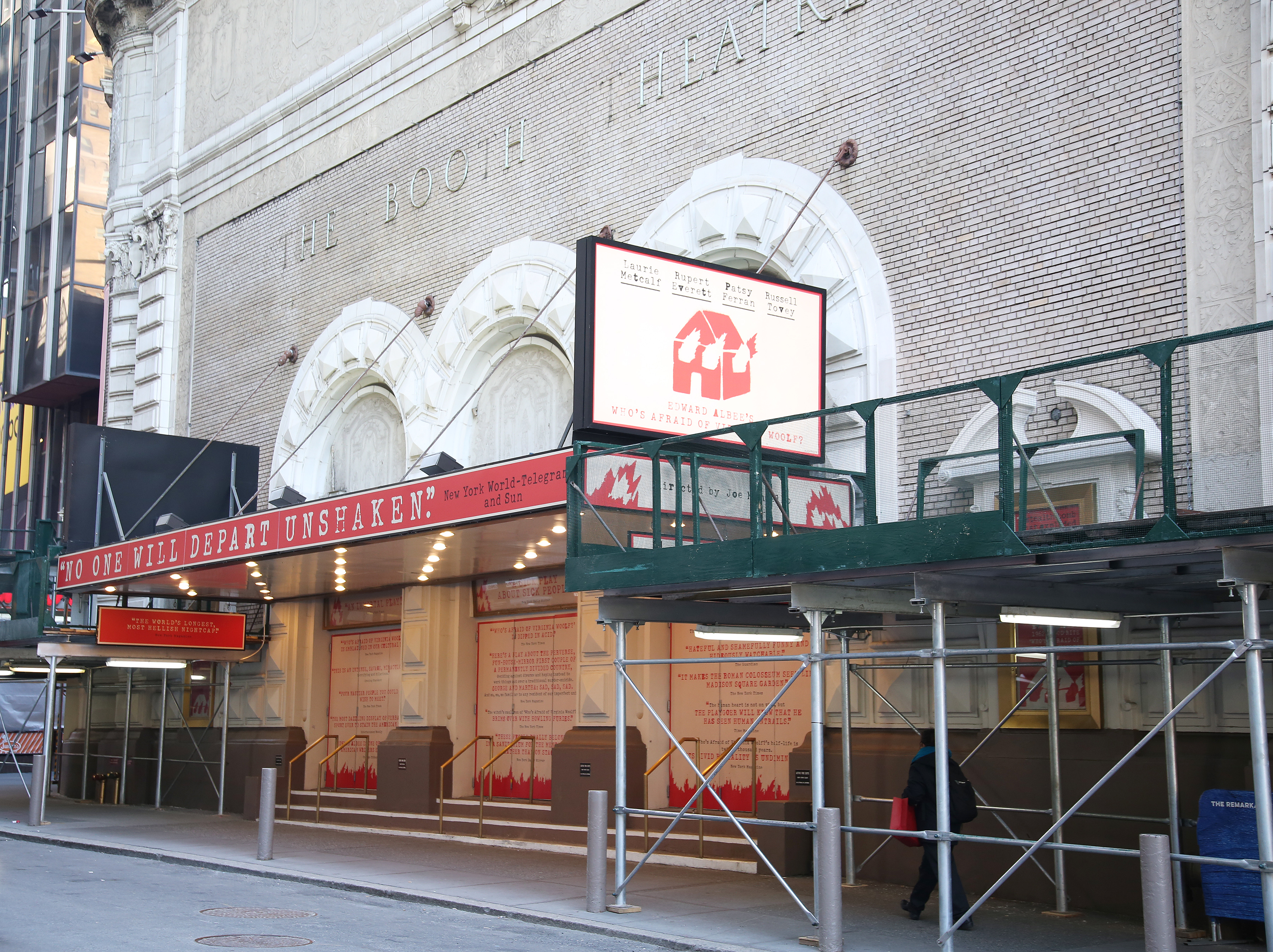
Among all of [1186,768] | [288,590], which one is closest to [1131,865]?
[1186,768]

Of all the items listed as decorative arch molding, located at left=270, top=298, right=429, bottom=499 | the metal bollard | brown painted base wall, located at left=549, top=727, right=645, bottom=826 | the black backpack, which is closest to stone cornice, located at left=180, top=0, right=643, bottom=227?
decorative arch molding, located at left=270, top=298, right=429, bottom=499

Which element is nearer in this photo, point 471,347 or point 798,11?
point 798,11

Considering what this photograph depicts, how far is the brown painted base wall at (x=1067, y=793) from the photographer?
1153cm

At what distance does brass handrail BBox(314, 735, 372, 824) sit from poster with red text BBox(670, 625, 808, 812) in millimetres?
6713

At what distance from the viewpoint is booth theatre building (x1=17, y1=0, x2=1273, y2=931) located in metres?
12.2

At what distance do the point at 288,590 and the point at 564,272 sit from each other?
25.5ft

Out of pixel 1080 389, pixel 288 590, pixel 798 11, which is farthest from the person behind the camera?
pixel 288 590

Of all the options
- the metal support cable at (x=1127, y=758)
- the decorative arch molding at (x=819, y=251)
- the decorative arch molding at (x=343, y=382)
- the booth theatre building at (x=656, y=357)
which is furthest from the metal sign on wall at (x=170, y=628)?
the metal support cable at (x=1127, y=758)

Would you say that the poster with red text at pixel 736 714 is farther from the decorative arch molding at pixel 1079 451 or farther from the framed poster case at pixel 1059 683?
the decorative arch molding at pixel 1079 451

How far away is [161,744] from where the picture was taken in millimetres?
25172

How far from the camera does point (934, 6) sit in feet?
49.0

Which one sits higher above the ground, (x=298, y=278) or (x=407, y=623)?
(x=298, y=278)

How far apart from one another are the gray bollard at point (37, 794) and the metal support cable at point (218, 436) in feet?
12.0

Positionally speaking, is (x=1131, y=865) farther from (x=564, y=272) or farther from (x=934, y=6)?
(x=564, y=272)
